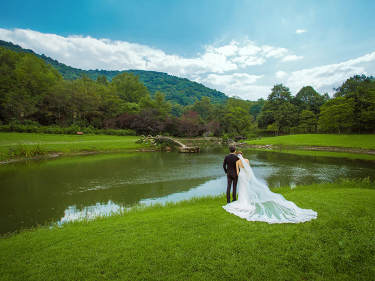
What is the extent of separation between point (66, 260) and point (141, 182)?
31.6 feet

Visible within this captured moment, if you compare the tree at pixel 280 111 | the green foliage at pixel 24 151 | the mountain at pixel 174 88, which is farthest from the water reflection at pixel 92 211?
the mountain at pixel 174 88

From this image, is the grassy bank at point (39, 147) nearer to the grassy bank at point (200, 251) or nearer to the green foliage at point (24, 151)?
the green foliage at point (24, 151)

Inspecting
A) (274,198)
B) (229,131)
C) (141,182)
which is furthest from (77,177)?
(229,131)

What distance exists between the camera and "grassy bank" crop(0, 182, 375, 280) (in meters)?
3.30

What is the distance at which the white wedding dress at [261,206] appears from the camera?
17.8 feet

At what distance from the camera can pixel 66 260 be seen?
3.75 meters

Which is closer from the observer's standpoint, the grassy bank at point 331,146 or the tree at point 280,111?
the grassy bank at point 331,146

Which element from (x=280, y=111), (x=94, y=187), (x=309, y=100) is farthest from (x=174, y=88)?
(x=94, y=187)

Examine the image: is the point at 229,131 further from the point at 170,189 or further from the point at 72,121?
the point at 170,189

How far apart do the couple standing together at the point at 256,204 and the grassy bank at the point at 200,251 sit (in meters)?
0.41

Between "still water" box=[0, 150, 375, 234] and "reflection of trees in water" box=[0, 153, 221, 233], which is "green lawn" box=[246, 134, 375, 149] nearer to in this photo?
"still water" box=[0, 150, 375, 234]

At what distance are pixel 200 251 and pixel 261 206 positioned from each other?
3.18 meters

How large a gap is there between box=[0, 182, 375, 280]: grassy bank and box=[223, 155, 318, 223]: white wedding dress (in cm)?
37

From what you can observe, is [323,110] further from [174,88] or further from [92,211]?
[174,88]
